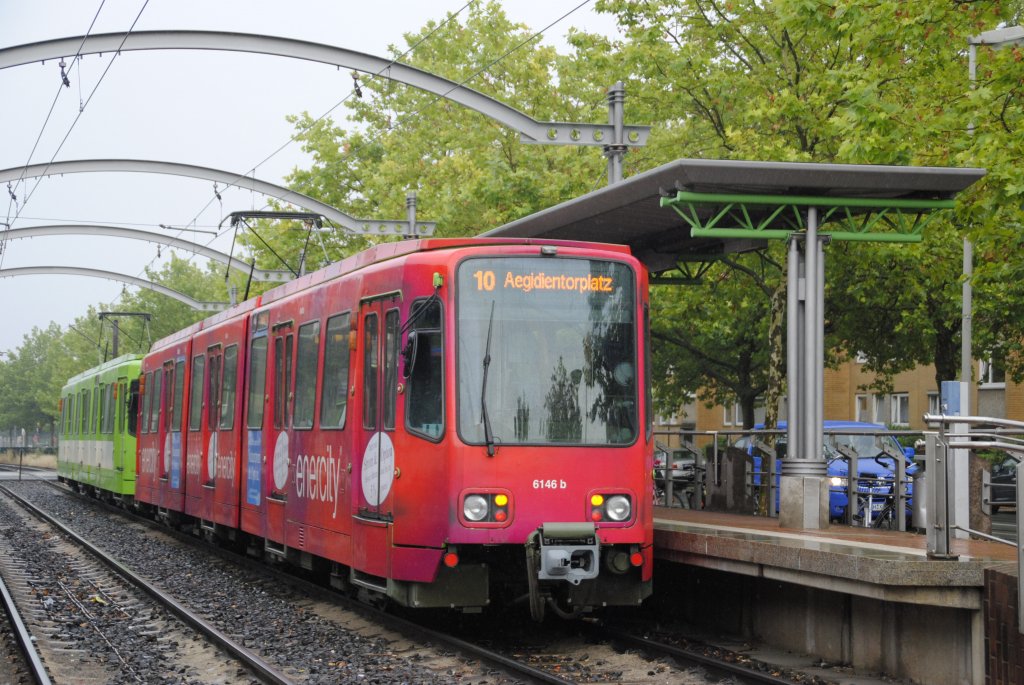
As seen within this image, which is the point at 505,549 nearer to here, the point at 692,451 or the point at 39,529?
the point at 692,451

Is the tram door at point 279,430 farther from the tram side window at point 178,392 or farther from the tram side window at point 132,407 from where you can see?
the tram side window at point 132,407

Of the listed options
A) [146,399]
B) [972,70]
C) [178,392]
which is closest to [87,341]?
[146,399]

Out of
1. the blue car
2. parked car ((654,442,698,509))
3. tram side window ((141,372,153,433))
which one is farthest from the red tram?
tram side window ((141,372,153,433))

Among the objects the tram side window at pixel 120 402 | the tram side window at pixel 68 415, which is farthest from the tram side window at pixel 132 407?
the tram side window at pixel 68 415

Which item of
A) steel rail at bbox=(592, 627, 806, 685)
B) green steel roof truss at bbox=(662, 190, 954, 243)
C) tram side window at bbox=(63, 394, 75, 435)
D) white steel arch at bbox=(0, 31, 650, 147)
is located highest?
white steel arch at bbox=(0, 31, 650, 147)

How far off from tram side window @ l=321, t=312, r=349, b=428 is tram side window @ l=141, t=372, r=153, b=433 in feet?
45.1

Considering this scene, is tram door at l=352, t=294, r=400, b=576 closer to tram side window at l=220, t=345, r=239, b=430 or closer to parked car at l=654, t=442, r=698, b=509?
tram side window at l=220, t=345, r=239, b=430

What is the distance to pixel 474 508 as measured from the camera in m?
11.4

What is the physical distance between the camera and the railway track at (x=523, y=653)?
10.5 metres

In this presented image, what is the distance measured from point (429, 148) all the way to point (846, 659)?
31.5m

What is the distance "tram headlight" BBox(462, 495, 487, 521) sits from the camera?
1134 cm

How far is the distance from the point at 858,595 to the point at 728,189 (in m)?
4.48

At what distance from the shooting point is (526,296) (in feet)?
38.8

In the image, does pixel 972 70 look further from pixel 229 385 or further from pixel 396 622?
pixel 396 622
